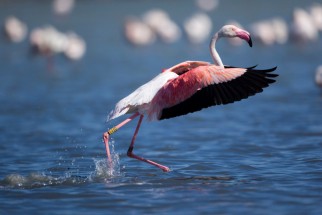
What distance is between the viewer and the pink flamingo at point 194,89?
6383 millimetres

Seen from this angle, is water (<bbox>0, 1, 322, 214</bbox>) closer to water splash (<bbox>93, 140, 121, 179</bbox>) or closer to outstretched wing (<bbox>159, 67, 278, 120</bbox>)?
water splash (<bbox>93, 140, 121, 179</bbox>)

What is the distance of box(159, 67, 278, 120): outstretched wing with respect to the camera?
6348 mm

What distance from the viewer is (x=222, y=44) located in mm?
20969

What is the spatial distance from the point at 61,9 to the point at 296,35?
13520 mm

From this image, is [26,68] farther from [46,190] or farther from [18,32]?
[46,190]

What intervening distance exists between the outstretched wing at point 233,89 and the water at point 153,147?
2.22 ft

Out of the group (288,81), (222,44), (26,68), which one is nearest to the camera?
(288,81)

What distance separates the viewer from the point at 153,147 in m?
8.62

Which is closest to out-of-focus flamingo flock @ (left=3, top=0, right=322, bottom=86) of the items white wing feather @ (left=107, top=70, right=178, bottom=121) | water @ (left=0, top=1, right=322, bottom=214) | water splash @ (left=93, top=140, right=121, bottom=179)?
water @ (left=0, top=1, right=322, bottom=214)

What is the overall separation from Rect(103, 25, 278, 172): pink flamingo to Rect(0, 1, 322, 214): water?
1.96 feet

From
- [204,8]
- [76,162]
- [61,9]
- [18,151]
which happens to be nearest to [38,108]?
[18,151]

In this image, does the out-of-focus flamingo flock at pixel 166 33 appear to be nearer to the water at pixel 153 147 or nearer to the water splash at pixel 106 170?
the water at pixel 153 147

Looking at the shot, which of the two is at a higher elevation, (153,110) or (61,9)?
(61,9)

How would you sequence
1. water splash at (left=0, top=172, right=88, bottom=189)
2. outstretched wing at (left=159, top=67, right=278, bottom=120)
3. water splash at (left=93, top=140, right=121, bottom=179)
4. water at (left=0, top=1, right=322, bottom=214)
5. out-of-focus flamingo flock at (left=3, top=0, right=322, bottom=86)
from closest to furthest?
water at (left=0, top=1, right=322, bottom=214), outstretched wing at (left=159, top=67, right=278, bottom=120), water splash at (left=0, top=172, right=88, bottom=189), water splash at (left=93, top=140, right=121, bottom=179), out-of-focus flamingo flock at (left=3, top=0, right=322, bottom=86)
